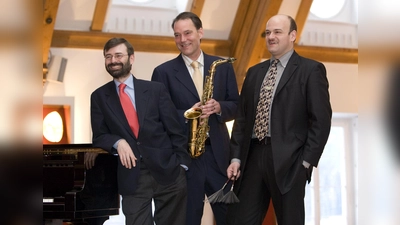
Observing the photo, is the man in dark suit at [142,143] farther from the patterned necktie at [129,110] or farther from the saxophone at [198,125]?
the saxophone at [198,125]

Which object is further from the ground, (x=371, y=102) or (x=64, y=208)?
(x=371, y=102)

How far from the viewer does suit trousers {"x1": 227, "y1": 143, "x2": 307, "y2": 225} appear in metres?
2.68

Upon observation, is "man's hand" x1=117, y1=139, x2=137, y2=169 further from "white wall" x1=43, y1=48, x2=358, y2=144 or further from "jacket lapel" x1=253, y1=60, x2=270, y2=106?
"white wall" x1=43, y1=48, x2=358, y2=144

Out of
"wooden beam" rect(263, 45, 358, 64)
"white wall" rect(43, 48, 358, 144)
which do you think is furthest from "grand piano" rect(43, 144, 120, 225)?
"wooden beam" rect(263, 45, 358, 64)

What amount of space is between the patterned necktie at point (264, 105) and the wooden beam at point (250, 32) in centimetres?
486

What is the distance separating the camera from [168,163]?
2926 mm

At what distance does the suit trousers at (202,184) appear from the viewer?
315 cm

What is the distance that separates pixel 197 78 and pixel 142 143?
64cm

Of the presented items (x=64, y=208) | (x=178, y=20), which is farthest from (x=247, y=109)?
(x=64, y=208)

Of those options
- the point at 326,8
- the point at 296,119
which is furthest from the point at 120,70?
the point at 326,8

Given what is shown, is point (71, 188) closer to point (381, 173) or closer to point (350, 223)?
point (381, 173)

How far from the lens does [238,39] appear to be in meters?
8.22

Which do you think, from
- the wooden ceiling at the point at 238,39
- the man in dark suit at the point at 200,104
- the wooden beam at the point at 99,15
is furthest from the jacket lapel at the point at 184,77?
the wooden beam at the point at 99,15

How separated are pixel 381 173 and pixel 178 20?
9.77 feet
